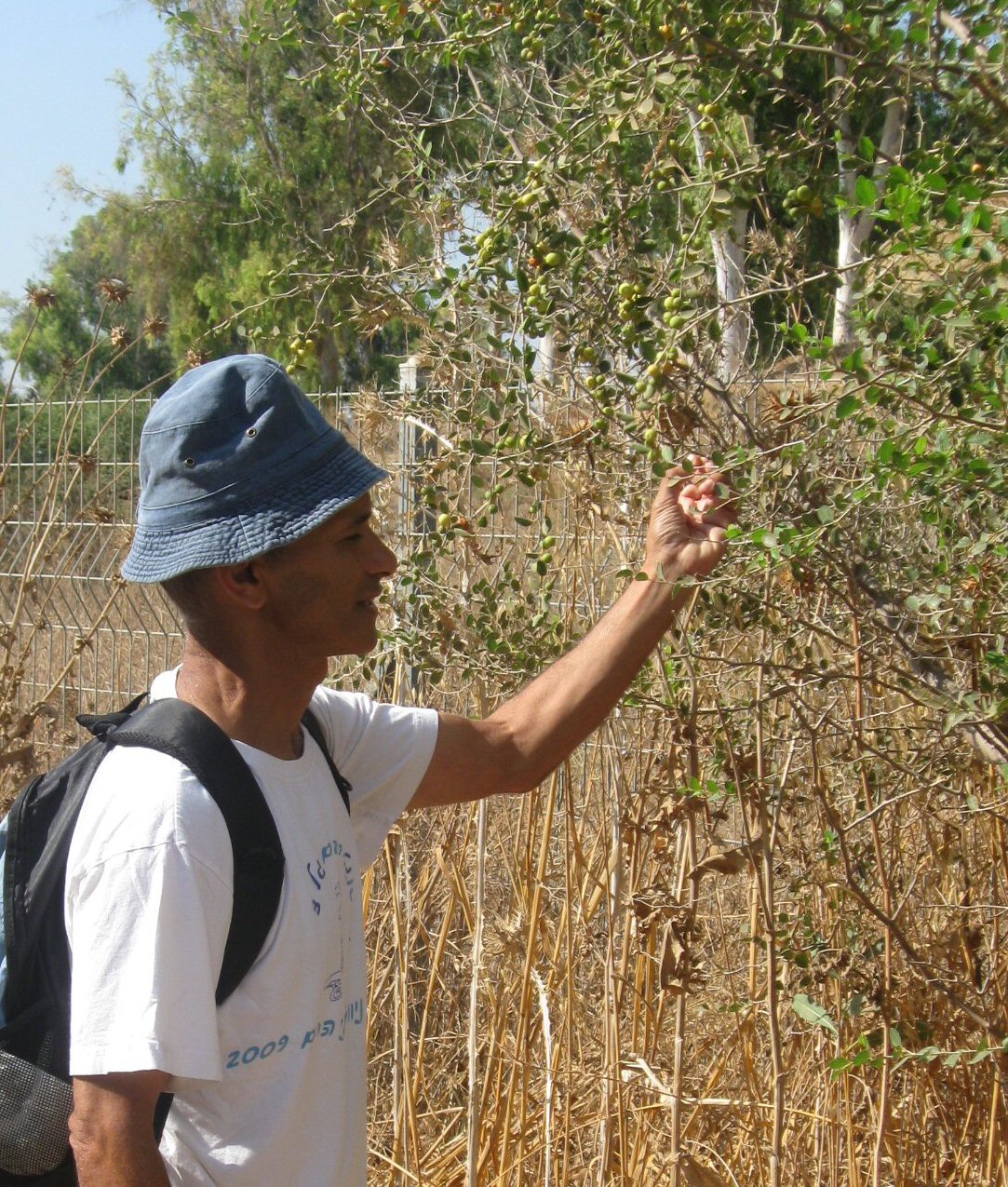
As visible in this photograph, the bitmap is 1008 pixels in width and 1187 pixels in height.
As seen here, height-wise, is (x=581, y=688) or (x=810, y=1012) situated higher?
(x=581, y=688)

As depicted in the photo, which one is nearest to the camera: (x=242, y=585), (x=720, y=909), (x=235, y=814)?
(x=235, y=814)

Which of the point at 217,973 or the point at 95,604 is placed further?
the point at 95,604

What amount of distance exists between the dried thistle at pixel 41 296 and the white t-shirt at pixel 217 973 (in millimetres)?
2000

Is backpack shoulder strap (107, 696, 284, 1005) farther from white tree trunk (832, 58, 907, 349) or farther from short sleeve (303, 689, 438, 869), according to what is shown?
white tree trunk (832, 58, 907, 349)

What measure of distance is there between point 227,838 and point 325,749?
32cm

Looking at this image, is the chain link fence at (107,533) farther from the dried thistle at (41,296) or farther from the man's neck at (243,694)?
the man's neck at (243,694)

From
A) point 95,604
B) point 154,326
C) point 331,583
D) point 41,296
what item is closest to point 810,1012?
point 331,583

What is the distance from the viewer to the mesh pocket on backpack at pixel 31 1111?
1254mm

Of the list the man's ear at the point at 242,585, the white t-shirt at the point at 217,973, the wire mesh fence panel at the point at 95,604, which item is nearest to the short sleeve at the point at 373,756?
the white t-shirt at the point at 217,973

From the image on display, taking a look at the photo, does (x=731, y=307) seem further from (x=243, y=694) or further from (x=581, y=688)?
(x=243, y=694)

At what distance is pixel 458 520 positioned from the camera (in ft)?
6.11

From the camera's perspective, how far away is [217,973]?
126cm

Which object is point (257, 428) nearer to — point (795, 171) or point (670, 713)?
point (670, 713)

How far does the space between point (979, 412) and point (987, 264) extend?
0.55 ft
